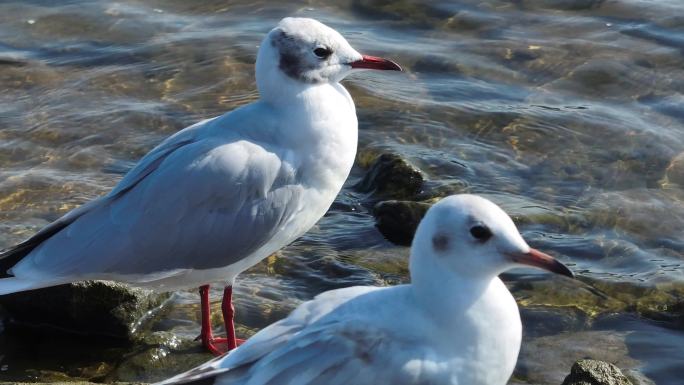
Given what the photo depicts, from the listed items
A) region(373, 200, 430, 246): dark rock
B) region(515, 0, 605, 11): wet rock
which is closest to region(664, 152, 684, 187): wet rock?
region(373, 200, 430, 246): dark rock

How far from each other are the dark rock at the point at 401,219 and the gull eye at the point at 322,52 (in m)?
1.55

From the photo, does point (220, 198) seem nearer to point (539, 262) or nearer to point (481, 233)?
point (481, 233)

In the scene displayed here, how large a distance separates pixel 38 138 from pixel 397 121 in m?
2.83

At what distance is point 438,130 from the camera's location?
962 centimetres

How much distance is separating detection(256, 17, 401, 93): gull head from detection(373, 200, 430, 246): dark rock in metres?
1.50

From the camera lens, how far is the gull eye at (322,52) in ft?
21.4

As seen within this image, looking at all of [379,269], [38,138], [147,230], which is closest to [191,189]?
[147,230]

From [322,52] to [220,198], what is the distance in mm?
999

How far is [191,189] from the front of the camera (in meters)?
6.15

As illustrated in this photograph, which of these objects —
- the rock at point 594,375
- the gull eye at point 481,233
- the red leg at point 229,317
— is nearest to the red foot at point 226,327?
the red leg at point 229,317

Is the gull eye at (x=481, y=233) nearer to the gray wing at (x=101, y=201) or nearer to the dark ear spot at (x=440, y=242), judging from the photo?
the dark ear spot at (x=440, y=242)

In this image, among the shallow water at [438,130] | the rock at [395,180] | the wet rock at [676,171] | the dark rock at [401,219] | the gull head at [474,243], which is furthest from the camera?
the wet rock at [676,171]

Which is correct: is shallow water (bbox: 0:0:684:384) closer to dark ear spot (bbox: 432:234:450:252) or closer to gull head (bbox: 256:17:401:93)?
gull head (bbox: 256:17:401:93)

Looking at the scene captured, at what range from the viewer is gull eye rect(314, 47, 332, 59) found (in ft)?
21.4
